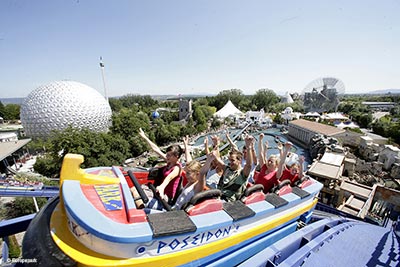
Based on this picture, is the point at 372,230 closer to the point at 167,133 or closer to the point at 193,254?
the point at 193,254

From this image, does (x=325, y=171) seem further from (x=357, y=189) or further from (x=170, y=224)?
(x=170, y=224)

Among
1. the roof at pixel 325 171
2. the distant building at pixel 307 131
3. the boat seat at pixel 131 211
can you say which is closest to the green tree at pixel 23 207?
the boat seat at pixel 131 211

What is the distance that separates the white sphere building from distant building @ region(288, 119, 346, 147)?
94.6 feet

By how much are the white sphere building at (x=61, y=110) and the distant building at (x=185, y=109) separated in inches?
635

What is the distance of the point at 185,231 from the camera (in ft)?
5.40

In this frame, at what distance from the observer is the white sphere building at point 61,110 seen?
23125 millimetres

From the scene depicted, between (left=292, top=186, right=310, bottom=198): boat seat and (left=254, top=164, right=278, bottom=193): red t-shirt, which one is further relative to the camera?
(left=254, top=164, right=278, bottom=193): red t-shirt

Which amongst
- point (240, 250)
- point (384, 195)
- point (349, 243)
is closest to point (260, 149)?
point (240, 250)

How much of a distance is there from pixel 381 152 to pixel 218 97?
50.6 metres

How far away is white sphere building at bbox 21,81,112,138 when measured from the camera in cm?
2312

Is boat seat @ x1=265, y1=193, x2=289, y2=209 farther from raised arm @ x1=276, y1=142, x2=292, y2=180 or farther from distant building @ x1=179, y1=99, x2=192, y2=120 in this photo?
distant building @ x1=179, y1=99, x2=192, y2=120

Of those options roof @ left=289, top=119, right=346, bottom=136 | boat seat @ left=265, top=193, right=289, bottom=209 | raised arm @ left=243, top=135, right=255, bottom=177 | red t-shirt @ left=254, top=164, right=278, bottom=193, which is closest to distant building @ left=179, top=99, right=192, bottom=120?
roof @ left=289, top=119, right=346, bottom=136

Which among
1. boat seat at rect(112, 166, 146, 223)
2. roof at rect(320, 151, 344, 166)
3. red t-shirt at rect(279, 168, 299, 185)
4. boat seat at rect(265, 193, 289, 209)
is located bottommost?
roof at rect(320, 151, 344, 166)

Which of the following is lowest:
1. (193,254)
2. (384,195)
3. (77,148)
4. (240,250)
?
(384,195)
